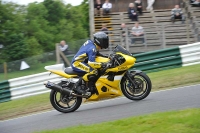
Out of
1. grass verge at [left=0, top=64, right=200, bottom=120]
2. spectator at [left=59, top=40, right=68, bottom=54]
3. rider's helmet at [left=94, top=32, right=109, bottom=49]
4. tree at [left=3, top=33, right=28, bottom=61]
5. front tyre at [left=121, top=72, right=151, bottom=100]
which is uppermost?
rider's helmet at [left=94, top=32, right=109, bottom=49]

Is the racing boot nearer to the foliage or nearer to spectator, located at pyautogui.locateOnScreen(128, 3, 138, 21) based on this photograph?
spectator, located at pyautogui.locateOnScreen(128, 3, 138, 21)

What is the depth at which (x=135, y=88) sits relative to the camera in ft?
33.2

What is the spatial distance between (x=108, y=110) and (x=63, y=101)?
1.14 m

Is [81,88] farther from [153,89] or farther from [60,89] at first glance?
[153,89]

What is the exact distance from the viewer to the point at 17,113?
40.0 feet

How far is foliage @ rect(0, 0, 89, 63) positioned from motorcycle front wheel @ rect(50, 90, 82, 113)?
21935mm

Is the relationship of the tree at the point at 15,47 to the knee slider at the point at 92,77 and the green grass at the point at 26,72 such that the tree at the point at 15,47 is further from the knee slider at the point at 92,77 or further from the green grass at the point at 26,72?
the knee slider at the point at 92,77

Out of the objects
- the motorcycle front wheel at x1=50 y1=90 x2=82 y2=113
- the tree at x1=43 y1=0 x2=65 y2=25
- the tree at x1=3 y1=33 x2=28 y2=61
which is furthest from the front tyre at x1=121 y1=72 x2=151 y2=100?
the tree at x1=43 y1=0 x2=65 y2=25

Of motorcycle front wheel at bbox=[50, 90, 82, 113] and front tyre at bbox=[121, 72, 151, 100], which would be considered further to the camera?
motorcycle front wheel at bbox=[50, 90, 82, 113]

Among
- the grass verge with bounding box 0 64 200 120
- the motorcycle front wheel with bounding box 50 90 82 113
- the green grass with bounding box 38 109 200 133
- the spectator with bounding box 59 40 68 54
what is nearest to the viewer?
the green grass with bounding box 38 109 200 133

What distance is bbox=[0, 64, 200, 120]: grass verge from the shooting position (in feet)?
40.1

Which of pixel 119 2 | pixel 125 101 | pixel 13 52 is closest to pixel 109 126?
pixel 125 101

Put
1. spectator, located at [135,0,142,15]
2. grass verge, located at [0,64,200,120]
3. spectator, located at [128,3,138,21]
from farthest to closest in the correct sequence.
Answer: spectator, located at [135,0,142,15]
spectator, located at [128,3,138,21]
grass verge, located at [0,64,200,120]

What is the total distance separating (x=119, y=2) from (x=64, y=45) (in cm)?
885
